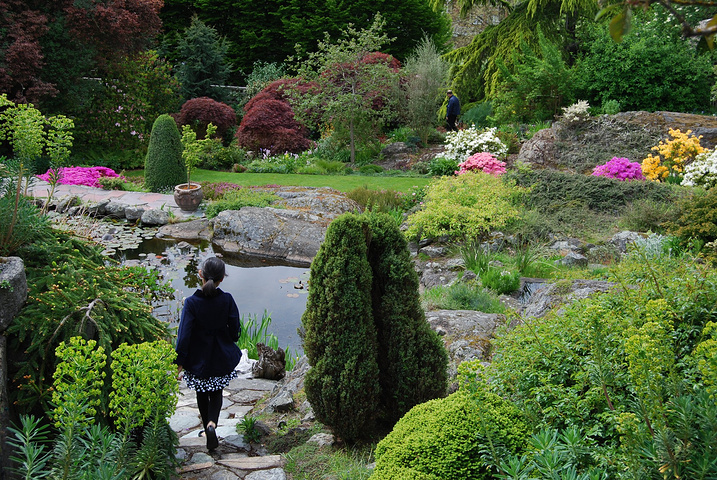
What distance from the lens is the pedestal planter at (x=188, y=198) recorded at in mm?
11109

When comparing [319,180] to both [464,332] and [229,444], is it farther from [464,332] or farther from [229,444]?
[229,444]

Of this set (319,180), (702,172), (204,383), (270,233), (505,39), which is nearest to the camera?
(204,383)

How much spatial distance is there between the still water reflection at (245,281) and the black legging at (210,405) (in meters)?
2.15

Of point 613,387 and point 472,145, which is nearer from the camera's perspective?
point 613,387

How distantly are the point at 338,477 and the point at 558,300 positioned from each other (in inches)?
101

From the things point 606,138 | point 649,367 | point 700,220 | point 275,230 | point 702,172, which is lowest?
point 275,230

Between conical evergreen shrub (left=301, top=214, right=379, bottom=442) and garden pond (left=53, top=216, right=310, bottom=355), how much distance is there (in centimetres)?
253

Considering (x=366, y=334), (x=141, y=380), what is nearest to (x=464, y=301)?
(x=366, y=334)

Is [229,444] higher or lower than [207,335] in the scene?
lower

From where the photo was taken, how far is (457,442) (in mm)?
2277

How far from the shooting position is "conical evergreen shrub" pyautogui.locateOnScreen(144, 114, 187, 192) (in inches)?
491

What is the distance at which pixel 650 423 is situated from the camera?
1725 millimetres

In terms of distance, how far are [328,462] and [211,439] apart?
2.63ft

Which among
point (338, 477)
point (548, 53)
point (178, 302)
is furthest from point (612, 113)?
point (338, 477)
